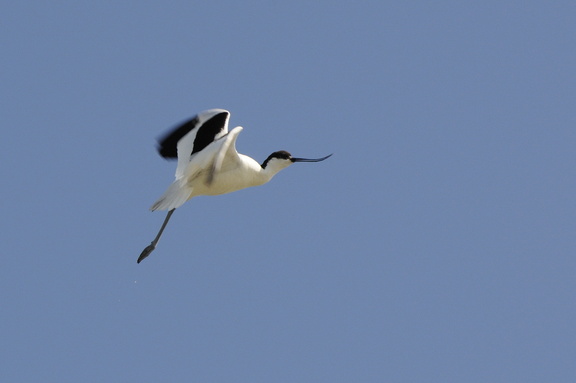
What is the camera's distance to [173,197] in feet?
→ 33.8

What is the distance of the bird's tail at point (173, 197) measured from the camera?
1024cm

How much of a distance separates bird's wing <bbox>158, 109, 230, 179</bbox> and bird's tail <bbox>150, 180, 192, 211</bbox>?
407 mm

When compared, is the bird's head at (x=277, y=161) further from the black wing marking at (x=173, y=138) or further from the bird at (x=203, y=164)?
the black wing marking at (x=173, y=138)

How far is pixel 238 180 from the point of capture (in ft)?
36.1

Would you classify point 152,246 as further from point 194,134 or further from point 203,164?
point 203,164

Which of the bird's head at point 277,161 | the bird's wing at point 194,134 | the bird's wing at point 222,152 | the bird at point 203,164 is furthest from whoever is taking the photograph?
the bird's head at point 277,161

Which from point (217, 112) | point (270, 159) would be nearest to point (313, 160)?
point (270, 159)

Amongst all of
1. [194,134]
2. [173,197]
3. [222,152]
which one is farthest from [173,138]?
[222,152]

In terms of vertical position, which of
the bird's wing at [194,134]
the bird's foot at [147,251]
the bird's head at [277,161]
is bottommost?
the bird's foot at [147,251]

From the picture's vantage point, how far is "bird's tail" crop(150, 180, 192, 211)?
1024 centimetres

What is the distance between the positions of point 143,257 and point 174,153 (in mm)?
1606

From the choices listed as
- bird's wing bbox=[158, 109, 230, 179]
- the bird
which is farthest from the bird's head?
bird's wing bbox=[158, 109, 230, 179]

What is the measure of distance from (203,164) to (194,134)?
0.92 meters

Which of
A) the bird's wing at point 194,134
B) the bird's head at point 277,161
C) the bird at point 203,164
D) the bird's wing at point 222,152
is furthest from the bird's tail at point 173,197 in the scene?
the bird's head at point 277,161
